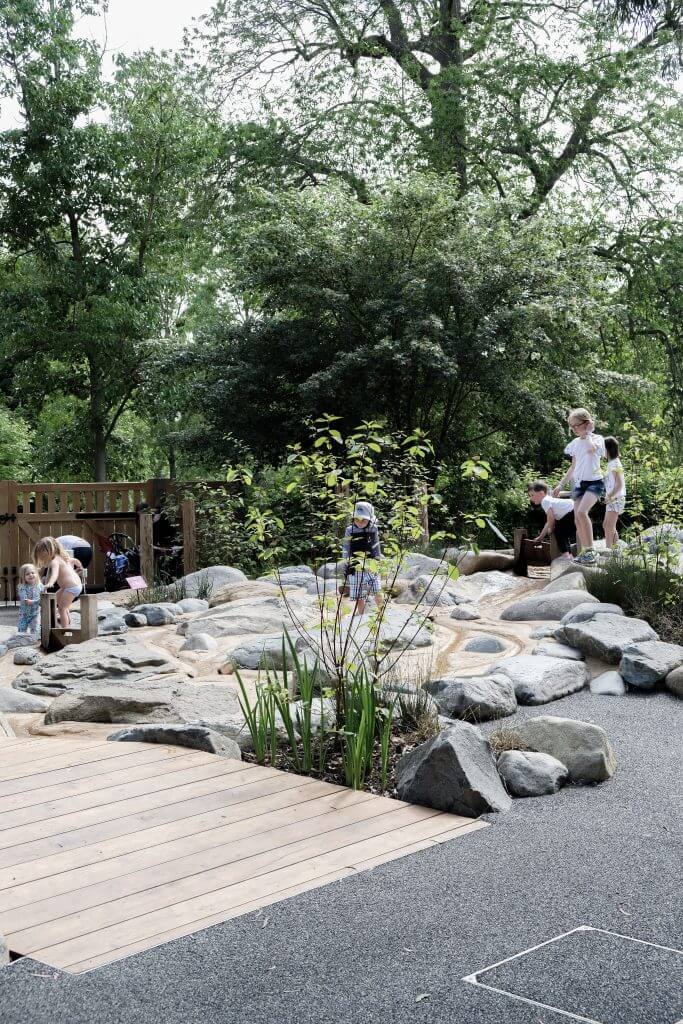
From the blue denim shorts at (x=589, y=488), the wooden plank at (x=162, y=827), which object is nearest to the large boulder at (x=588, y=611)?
the blue denim shorts at (x=589, y=488)

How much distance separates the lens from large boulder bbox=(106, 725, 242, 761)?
4.89 m

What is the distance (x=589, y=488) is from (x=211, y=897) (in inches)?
302

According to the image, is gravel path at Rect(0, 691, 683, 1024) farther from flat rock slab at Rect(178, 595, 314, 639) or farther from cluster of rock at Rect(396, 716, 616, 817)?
flat rock slab at Rect(178, 595, 314, 639)

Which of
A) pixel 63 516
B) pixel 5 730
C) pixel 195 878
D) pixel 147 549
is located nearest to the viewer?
pixel 195 878

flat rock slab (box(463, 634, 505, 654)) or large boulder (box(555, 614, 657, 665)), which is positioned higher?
large boulder (box(555, 614, 657, 665))

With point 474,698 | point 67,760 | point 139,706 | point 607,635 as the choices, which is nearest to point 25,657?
point 139,706

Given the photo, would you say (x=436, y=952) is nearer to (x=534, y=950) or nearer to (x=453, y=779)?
(x=534, y=950)

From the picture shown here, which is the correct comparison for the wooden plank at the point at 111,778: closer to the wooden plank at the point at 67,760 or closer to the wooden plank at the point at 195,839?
the wooden plank at the point at 67,760

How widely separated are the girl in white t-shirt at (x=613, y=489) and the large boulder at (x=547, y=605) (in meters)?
1.65

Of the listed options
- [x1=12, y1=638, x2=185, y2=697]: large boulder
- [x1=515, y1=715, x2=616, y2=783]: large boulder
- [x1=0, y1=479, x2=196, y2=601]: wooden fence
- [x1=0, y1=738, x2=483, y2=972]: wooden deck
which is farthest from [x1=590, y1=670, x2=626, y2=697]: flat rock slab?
[x1=0, y1=479, x2=196, y2=601]: wooden fence

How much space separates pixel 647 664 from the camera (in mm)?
→ 6383

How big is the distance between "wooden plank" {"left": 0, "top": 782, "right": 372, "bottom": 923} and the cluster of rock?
0.88 ft

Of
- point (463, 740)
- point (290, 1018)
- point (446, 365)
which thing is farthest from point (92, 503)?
point (290, 1018)

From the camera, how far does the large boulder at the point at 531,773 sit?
4.50m
